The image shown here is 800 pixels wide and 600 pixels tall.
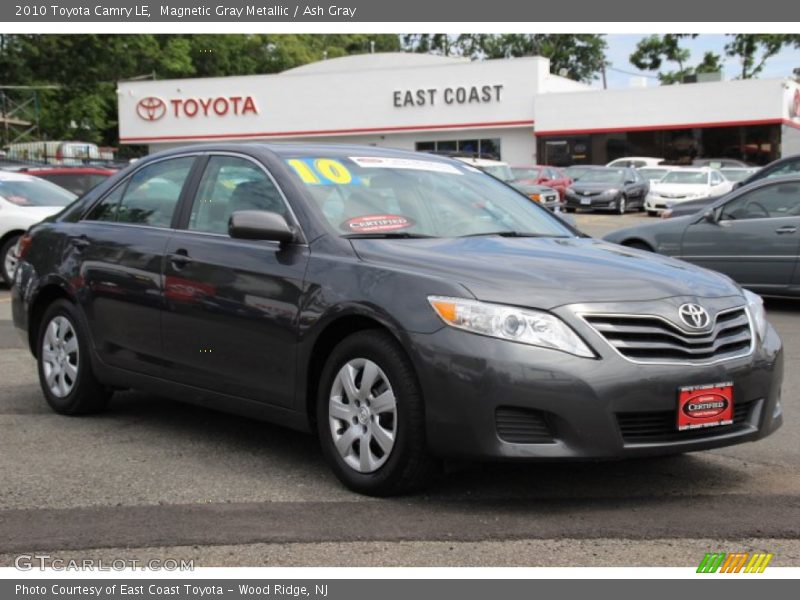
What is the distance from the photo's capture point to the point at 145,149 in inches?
2202

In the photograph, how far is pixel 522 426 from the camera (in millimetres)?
4480

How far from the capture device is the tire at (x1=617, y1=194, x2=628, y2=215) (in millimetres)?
32938

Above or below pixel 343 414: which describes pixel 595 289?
above

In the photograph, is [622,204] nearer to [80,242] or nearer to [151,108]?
[151,108]

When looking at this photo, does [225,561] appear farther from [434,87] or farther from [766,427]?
[434,87]

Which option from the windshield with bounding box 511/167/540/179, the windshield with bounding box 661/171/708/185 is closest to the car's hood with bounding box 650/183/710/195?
the windshield with bounding box 661/171/708/185

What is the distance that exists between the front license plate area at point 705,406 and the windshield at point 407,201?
148 centimetres

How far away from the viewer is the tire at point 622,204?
108 ft

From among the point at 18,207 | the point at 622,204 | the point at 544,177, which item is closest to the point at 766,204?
the point at 18,207

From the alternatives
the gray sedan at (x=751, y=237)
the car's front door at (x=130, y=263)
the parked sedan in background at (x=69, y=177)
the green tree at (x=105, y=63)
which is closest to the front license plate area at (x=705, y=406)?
the car's front door at (x=130, y=263)

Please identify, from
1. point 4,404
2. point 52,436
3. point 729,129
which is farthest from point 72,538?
point 729,129

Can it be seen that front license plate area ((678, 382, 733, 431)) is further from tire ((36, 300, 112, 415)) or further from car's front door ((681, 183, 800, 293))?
car's front door ((681, 183, 800, 293))

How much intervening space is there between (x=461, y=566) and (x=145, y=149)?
54.3 m

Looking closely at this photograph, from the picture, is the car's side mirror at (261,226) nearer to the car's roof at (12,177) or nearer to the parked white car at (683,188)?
the car's roof at (12,177)
